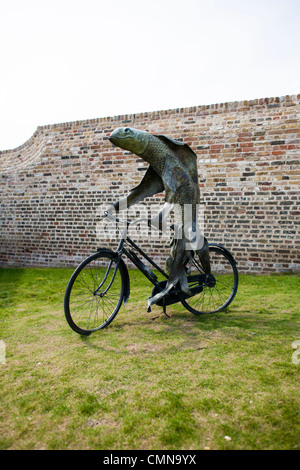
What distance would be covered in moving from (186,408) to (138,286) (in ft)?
11.7

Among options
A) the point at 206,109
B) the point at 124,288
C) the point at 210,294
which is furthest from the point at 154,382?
the point at 206,109

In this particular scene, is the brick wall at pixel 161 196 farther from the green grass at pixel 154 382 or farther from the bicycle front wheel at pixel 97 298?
the bicycle front wheel at pixel 97 298

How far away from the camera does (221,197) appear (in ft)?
21.4

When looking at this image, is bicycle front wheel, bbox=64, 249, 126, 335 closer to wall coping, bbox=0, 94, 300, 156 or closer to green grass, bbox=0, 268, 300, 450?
green grass, bbox=0, 268, 300, 450

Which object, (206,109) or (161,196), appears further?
(161,196)

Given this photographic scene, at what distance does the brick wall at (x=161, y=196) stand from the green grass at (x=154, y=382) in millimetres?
2931

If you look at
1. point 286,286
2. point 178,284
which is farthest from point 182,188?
point 286,286

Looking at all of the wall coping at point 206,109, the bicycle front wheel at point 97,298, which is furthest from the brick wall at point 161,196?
the bicycle front wheel at point 97,298

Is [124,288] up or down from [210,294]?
up

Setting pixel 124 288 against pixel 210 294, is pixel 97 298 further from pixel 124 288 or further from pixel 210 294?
pixel 210 294

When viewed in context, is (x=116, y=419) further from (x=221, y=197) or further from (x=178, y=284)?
(x=221, y=197)

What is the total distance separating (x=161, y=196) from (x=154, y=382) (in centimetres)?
521

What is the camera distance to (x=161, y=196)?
6.94 m

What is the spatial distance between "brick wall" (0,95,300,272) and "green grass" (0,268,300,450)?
2931 mm
